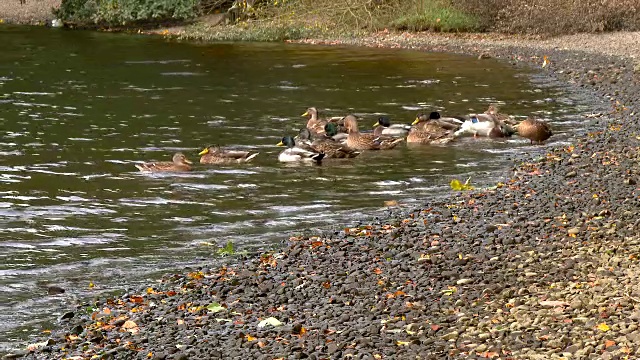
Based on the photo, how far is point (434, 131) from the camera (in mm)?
20219

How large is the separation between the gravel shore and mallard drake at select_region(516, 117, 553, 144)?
191 inches

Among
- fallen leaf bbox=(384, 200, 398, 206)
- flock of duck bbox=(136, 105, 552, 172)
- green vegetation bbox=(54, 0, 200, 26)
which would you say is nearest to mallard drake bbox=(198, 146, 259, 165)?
flock of duck bbox=(136, 105, 552, 172)

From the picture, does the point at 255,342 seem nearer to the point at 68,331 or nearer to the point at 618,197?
the point at 68,331

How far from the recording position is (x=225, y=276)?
450 inches

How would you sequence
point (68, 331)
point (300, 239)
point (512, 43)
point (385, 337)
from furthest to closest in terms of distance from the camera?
point (512, 43), point (300, 239), point (68, 331), point (385, 337)

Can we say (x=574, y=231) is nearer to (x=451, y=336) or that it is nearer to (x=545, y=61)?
(x=451, y=336)

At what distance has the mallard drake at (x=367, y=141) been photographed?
19.6 m

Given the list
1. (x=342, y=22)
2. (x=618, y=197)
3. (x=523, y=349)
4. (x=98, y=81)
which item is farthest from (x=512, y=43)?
(x=523, y=349)

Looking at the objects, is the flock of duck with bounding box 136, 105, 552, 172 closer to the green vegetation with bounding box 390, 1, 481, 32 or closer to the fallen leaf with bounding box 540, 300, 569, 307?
the fallen leaf with bounding box 540, 300, 569, 307

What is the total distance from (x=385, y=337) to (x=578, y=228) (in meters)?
3.98

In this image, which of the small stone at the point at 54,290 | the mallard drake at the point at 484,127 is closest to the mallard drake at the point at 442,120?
the mallard drake at the point at 484,127

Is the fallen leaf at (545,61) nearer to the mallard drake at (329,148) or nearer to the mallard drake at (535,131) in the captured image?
the mallard drake at (535,131)

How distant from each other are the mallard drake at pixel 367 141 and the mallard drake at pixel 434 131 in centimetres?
42

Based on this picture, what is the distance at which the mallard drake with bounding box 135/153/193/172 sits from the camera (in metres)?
17.7
